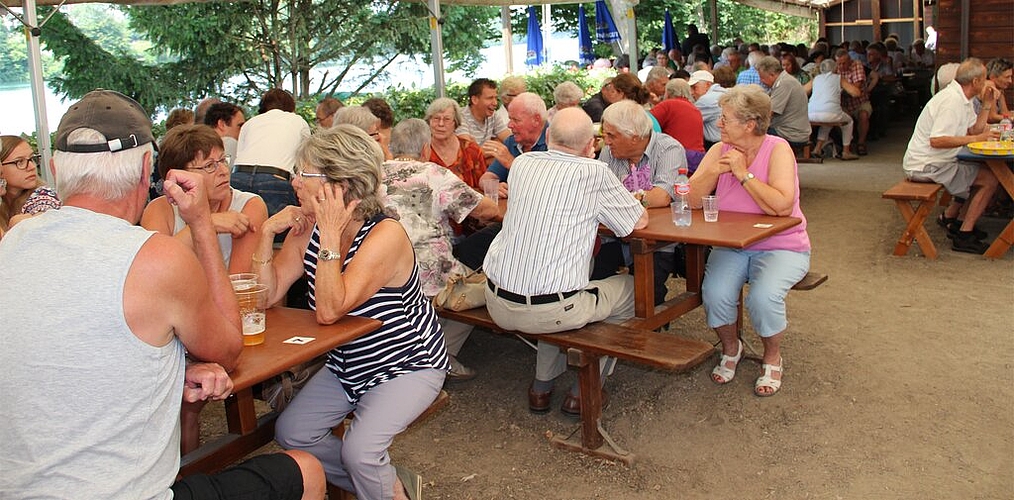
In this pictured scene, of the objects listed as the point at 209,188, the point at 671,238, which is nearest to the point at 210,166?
the point at 209,188

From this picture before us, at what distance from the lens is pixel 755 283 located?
3924mm

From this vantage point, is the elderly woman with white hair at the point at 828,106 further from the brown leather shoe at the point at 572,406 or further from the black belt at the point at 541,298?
the black belt at the point at 541,298

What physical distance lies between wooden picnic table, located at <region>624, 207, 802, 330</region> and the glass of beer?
1668 millimetres

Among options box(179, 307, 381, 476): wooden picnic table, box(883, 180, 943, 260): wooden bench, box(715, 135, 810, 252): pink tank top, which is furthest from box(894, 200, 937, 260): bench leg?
box(179, 307, 381, 476): wooden picnic table

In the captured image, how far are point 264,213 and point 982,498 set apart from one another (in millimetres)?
2656

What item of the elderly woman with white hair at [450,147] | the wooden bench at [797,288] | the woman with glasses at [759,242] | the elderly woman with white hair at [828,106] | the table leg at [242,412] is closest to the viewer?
the table leg at [242,412]

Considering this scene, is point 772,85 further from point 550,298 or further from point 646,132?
point 550,298

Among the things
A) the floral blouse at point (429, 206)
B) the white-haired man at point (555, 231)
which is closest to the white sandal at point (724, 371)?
the white-haired man at point (555, 231)

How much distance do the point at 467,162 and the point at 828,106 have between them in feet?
21.3

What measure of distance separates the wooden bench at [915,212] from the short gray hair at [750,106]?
2256 mm

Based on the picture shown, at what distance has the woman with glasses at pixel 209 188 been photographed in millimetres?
3098

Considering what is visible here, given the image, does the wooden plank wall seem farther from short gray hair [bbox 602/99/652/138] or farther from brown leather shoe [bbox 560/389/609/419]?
brown leather shoe [bbox 560/389/609/419]

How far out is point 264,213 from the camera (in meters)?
3.36

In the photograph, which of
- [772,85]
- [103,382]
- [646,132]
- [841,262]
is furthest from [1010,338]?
[772,85]
